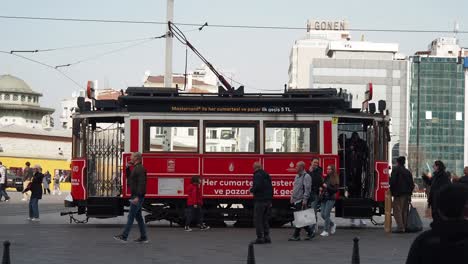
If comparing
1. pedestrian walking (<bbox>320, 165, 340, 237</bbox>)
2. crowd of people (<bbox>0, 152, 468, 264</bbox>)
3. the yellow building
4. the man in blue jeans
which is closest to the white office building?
the yellow building

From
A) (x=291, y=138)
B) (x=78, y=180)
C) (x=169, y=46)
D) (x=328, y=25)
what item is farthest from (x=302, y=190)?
(x=328, y=25)

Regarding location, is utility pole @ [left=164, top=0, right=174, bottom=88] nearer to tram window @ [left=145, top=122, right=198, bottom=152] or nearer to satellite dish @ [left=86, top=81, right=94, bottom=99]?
satellite dish @ [left=86, top=81, right=94, bottom=99]

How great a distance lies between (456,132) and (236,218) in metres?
128

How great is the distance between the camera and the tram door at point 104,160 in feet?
79.0

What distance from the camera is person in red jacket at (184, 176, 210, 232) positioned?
22.4 metres

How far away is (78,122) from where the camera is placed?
24.3m

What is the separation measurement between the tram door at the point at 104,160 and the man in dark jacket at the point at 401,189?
6821 millimetres

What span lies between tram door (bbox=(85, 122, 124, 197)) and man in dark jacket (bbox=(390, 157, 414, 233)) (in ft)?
22.4

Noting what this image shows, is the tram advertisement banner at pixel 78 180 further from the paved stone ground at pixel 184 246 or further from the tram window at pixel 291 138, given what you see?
the tram window at pixel 291 138

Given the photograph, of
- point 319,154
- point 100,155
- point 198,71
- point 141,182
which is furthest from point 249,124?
point 198,71

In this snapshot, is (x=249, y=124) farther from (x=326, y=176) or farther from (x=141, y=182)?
(x=141, y=182)

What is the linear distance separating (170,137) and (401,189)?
581 centimetres

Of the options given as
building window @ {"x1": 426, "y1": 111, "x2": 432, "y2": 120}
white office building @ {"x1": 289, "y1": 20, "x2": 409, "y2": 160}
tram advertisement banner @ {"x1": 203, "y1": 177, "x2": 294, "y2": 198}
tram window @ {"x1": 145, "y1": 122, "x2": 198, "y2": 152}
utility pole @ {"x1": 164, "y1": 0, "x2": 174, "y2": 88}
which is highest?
white office building @ {"x1": 289, "y1": 20, "x2": 409, "y2": 160}

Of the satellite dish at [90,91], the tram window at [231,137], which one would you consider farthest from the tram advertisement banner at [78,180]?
the tram window at [231,137]
